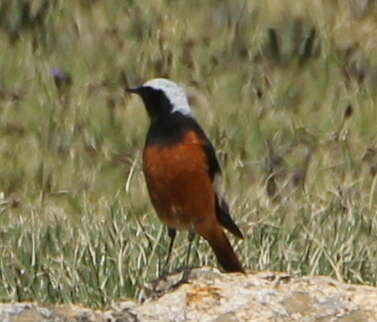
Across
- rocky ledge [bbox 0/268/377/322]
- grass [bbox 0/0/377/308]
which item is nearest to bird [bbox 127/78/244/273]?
grass [bbox 0/0/377/308]

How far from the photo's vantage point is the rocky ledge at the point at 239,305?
477 centimetres

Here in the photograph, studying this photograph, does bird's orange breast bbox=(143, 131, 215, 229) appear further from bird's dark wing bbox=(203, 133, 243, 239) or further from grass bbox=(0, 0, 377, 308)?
grass bbox=(0, 0, 377, 308)

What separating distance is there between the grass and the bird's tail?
0.19 metres

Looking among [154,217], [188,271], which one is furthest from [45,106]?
[188,271]

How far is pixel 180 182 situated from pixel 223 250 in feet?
1.03

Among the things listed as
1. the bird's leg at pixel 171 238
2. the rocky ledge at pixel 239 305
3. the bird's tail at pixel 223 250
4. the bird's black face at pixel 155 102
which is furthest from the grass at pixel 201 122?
the rocky ledge at pixel 239 305

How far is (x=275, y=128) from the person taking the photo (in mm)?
8719

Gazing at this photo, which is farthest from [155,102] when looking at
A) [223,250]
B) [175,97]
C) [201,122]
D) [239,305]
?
Answer: [201,122]

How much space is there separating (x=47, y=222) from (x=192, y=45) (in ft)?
8.78

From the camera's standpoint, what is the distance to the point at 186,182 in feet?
20.2

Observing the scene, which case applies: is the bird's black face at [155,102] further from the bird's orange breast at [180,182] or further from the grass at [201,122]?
the grass at [201,122]

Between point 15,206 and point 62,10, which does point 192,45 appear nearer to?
point 62,10

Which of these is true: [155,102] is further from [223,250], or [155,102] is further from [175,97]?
[223,250]

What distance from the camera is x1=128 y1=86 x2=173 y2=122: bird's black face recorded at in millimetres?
6422
